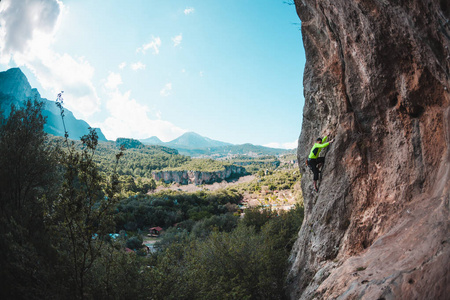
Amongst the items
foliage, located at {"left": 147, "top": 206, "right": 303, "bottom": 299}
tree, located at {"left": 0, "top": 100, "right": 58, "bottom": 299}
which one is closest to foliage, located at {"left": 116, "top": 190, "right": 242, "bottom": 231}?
foliage, located at {"left": 147, "top": 206, "right": 303, "bottom": 299}

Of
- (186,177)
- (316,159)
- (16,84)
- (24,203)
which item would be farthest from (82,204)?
(16,84)

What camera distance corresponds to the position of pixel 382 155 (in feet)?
21.9

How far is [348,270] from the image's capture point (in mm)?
5742

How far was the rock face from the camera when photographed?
4.21 m

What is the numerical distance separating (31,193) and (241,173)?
149 metres

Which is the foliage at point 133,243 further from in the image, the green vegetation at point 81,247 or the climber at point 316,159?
the climber at point 316,159

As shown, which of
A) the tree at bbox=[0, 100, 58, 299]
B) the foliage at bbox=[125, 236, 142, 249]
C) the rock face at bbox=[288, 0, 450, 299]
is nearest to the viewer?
the rock face at bbox=[288, 0, 450, 299]

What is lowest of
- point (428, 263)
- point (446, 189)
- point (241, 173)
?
point (241, 173)

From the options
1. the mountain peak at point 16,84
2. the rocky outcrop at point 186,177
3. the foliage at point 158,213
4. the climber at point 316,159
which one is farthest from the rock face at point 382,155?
the mountain peak at point 16,84

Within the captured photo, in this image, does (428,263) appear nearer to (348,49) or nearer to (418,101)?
(418,101)

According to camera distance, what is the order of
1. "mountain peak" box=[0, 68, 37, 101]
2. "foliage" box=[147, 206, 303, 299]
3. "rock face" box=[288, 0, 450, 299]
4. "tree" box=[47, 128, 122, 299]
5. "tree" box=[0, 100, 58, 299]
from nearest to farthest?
"rock face" box=[288, 0, 450, 299], "tree" box=[47, 128, 122, 299], "tree" box=[0, 100, 58, 299], "foliage" box=[147, 206, 303, 299], "mountain peak" box=[0, 68, 37, 101]

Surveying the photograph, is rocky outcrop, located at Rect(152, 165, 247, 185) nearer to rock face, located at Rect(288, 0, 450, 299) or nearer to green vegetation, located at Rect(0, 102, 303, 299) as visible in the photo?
green vegetation, located at Rect(0, 102, 303, 299)

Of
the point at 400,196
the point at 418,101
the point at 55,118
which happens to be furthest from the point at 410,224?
the point at 55,118

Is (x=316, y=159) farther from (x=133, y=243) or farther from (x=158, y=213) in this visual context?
(x=158, y=213)
